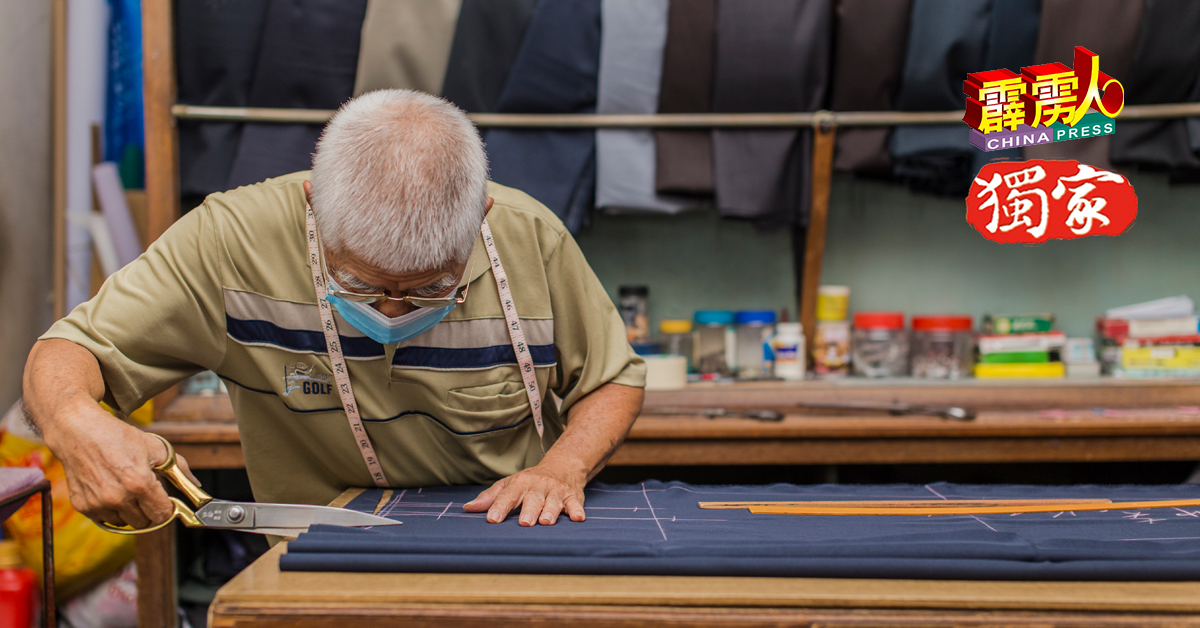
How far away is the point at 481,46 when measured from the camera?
228cm

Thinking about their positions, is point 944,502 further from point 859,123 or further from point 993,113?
point 859,123

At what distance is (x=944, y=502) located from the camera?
1201 millimetres

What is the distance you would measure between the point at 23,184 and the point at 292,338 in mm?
1939

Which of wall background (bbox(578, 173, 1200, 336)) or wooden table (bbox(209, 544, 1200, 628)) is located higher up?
wall background (bbox(578, 173, 1200, 336))

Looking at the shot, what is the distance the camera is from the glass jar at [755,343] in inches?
103

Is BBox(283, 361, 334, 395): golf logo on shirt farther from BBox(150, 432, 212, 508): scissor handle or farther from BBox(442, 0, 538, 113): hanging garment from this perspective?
BBox(442, 0, 538, 113): hanging garment

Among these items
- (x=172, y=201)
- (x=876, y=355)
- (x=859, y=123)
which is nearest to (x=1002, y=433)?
(x=876, y=355)

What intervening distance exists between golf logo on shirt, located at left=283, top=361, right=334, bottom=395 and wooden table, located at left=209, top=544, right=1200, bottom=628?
553mm

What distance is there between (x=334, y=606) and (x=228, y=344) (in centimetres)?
71

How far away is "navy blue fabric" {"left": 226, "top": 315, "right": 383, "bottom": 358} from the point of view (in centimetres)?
129

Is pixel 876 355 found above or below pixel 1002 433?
above

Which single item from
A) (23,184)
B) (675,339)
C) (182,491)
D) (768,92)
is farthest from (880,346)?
(23,184)

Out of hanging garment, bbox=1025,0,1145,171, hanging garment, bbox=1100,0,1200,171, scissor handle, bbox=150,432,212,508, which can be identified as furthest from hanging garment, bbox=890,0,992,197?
scissor handle, bbox=150,432,212,508

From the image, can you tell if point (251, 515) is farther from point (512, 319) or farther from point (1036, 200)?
point (1036, 200)
